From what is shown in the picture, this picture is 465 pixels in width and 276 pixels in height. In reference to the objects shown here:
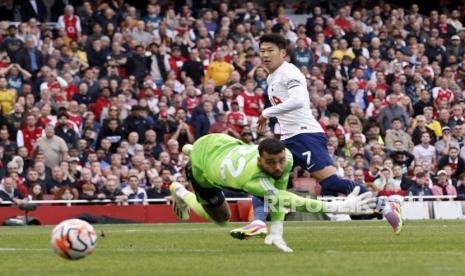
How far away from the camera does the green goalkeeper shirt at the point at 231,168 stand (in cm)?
1226

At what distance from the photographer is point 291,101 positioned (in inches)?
563

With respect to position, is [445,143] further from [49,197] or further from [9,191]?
[9,191]

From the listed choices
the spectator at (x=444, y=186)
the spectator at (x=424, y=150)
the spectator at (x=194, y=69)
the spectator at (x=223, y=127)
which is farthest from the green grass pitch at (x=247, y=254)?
the spectator at (x=194, y=69)

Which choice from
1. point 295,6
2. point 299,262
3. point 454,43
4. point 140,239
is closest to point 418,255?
point 299,262

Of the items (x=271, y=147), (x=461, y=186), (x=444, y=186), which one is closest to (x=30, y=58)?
(x=444, y=186)

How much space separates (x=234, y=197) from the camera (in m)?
25.0

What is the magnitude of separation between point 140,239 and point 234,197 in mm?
9310

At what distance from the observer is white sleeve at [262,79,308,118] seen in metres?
14.2

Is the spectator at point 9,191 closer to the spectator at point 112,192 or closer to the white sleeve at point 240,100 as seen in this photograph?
the spectator at point 112,192

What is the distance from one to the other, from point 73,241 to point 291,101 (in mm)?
4148

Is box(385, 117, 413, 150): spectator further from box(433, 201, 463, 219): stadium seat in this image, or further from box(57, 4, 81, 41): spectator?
box(57, 4, 81, 41): spectator

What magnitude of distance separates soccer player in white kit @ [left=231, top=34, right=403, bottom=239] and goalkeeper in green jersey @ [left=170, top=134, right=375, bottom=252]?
2.76 ft

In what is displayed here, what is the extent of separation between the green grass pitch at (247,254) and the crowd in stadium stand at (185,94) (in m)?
A: 7.49

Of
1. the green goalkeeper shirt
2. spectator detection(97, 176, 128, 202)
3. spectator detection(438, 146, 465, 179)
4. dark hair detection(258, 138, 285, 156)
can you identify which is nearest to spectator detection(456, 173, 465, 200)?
spectator detection(438, 146, 465, 179)
